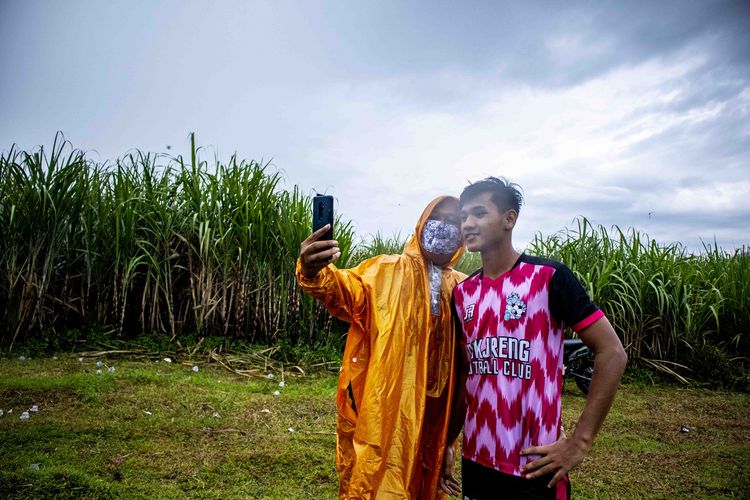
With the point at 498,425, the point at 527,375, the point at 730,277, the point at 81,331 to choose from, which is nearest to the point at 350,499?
the point at 498,425

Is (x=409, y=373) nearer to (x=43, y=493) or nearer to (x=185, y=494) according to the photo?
(x=185, y=494)

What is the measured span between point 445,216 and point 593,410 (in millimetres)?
1116

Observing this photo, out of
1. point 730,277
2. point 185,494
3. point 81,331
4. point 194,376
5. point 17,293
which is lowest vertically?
point 185,494

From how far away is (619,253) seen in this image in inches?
252

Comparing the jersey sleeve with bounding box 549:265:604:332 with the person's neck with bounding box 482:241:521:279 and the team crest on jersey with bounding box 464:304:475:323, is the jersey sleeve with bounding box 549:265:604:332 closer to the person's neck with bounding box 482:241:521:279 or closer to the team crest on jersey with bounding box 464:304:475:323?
the person's neck with bounding box 482:241:521:279

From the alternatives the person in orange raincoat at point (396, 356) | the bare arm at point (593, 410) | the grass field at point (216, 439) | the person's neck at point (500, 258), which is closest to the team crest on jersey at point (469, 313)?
the person's neck at point (500, 258)

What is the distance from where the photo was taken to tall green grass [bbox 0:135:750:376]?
16.4ft

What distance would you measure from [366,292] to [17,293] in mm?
4464

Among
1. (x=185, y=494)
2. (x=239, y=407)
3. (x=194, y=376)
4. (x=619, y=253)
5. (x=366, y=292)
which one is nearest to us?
(x=366, y=292)

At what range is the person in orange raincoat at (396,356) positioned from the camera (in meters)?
1.97

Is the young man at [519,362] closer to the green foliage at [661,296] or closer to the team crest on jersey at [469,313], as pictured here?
the team crest on jersey at [469,313]

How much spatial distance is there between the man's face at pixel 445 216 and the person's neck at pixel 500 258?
0.53 metres

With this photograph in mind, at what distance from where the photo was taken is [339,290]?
2117 mm

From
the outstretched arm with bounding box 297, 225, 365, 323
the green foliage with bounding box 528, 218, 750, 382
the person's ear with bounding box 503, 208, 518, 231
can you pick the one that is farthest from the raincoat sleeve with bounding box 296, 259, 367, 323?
the green foliage with bounding box 528, 218, 750, 382
